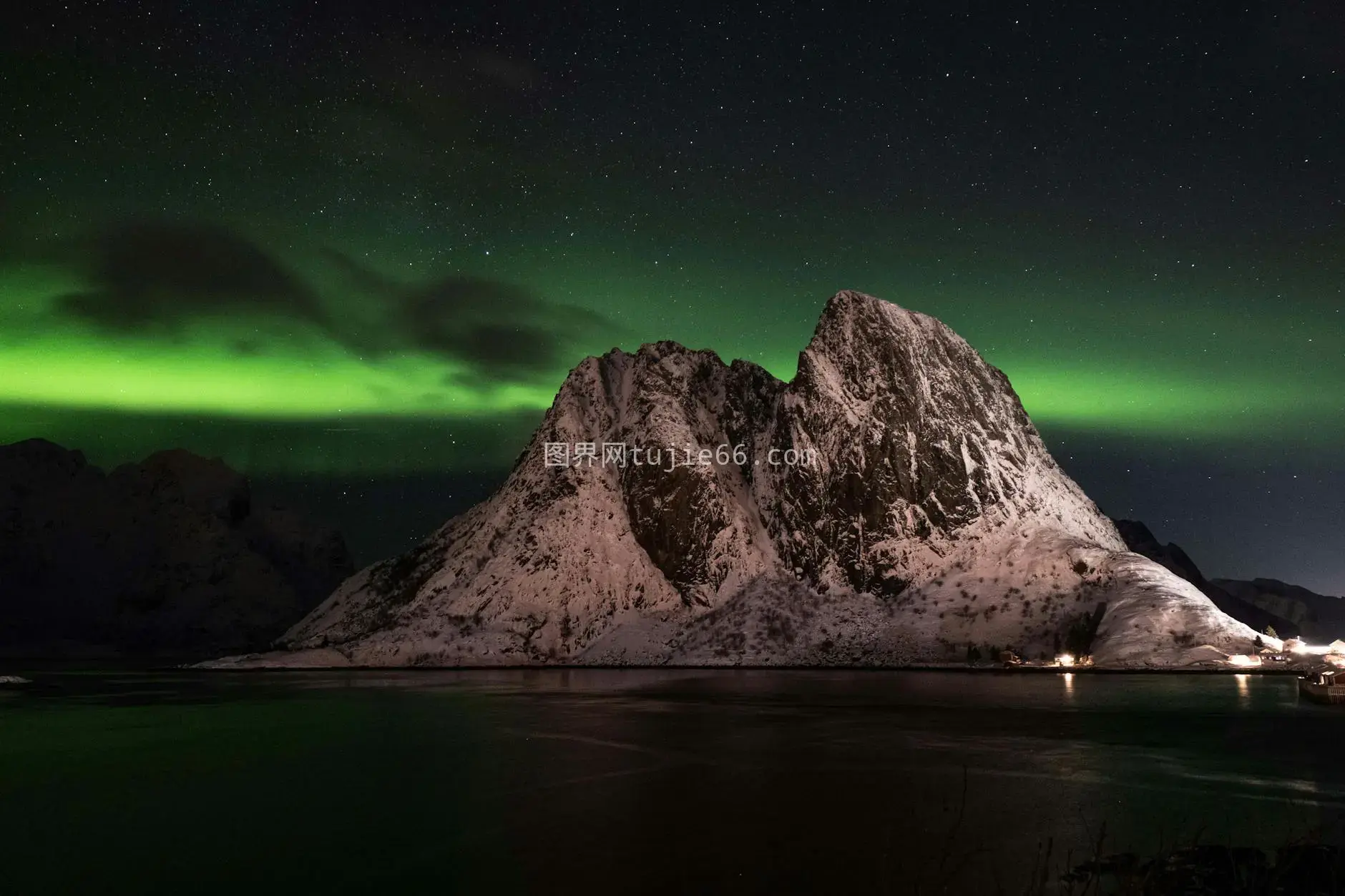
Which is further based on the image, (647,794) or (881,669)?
(881,669)

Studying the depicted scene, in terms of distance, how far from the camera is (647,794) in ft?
132

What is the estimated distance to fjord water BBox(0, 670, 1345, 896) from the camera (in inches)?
1118

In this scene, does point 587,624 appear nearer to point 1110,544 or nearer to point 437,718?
point 1110,544

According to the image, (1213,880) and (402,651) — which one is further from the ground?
(1213,880)

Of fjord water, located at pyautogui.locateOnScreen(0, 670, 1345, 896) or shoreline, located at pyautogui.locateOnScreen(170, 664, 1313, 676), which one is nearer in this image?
fjord water, located at pyautogui.locateOnScreen(0, 670, 1345, 896)

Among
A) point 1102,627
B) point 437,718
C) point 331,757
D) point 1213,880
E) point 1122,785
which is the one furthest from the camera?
point 1102,627

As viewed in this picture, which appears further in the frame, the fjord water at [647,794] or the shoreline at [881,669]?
the shoreline at [881,669]

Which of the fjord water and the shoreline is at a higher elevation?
the fjord water

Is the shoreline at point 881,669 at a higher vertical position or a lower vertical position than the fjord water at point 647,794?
lower

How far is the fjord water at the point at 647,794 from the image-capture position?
28391 mm

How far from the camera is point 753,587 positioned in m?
198

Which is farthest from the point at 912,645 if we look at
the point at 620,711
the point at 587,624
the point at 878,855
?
the point at 878,855

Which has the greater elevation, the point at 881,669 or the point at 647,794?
the point at 647,794

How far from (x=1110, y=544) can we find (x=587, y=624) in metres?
106
